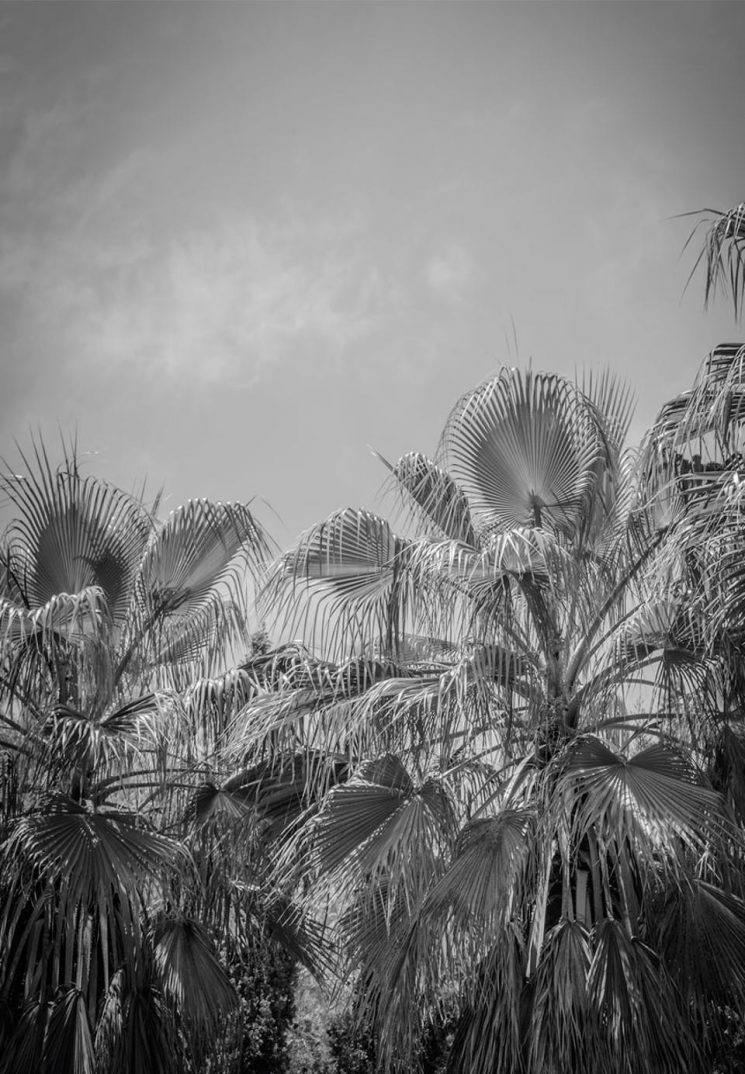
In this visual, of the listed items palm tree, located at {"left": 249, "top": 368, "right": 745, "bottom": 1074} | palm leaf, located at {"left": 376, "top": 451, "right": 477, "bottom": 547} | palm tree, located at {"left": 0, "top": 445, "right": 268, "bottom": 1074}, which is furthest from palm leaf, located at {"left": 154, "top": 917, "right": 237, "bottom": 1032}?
palm leaf, located at {"left": 376, "top": 451, "right": 477, "bottom": 547}

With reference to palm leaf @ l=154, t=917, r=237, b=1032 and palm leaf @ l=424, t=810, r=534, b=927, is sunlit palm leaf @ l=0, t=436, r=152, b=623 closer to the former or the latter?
palm leaf @ l=154, t=917, r=237, b=1032

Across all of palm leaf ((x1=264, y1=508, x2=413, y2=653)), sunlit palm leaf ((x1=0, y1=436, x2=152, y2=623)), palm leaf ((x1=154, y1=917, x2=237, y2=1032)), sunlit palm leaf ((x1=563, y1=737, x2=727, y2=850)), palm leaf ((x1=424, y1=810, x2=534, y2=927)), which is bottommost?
palm leaf ((x1=154, y1=917, x2=237, y2=1032))

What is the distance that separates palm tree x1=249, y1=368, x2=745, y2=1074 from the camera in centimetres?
670

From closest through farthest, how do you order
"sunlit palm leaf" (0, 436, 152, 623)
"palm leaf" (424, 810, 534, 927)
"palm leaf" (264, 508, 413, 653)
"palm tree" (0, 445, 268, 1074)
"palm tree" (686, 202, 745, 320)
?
"palm tree" (686, 202, 745, 320) < "palm leaf" (424, 810, 534, 927) < "palm tree" (0, 445, 268, 1074) < "palm leaf" (264, 508, 413, 653) < "sunlit palm leaf" (0, 436, 152, 623)

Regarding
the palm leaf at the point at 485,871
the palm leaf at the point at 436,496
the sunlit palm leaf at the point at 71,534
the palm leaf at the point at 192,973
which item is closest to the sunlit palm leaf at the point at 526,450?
the palm leaf at the point at 436,496

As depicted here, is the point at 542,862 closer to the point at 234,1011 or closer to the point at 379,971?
the point at 379,971

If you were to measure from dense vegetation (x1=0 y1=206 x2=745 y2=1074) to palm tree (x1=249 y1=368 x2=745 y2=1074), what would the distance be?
1.0 inches

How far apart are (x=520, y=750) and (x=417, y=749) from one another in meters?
0.86

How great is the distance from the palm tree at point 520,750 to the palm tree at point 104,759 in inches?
37.7

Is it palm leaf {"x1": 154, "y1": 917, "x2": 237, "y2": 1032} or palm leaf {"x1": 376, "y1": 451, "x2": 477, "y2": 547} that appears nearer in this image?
palm leaf {"x1": 154, "y1": 917, "x2": 237, "y2": 1032}

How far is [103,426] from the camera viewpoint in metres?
34.8

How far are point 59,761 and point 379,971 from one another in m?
2.69

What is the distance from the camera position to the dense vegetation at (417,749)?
6.79 m

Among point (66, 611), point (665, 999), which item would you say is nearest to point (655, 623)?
point (665, 999)
